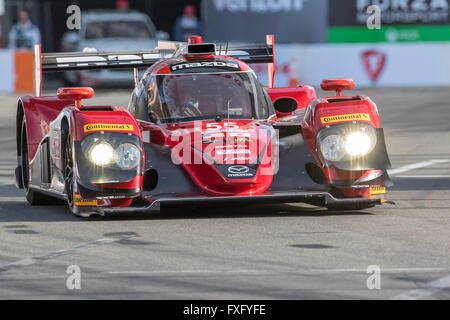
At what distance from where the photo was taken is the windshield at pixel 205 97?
33.8ft

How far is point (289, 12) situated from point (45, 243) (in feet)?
77.7

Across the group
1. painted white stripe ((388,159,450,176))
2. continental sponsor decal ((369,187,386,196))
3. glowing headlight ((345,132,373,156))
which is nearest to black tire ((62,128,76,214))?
glowing headlight ((345,132,373,156))

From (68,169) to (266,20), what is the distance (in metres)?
22.6

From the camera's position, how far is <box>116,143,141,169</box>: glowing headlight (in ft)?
31.1

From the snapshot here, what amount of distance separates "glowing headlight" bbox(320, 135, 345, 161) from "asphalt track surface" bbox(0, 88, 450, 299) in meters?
0.46

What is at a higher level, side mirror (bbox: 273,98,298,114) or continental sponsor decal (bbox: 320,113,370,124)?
continental sponsor decal (bbox: 320,113,370,124)

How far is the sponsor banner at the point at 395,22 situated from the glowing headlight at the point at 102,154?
2200cm

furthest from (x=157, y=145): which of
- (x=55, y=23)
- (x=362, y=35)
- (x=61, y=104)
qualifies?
(x=55, y=23)

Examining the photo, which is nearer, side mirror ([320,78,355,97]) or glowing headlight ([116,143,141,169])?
glowing headlight ([116,143,141,169])

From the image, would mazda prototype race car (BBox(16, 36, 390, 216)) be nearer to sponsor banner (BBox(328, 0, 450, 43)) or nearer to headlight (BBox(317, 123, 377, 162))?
headlight (BBox(317, 123, 377, 162))

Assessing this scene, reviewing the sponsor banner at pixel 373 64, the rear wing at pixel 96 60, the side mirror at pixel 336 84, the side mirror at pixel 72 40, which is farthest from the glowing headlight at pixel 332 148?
the side mirror at pixel 72 40

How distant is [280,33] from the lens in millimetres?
31625

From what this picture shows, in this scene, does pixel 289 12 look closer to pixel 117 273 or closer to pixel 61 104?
pixel 61 104
